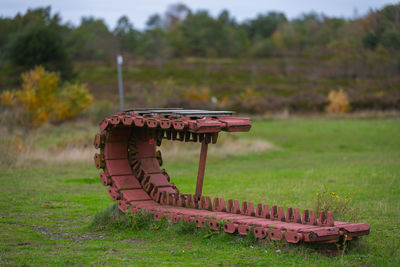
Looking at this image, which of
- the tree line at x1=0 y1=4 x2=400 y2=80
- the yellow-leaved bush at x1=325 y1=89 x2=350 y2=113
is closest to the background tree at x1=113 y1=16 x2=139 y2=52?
the tree line at x1=0 y1=4 x2=400 y2=80

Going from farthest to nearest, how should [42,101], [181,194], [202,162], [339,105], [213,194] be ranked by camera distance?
[339,105] → [42,101] → [213,194] → [181,194] → [202,162]

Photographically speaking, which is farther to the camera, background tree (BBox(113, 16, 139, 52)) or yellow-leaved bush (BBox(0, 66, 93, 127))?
background tree (BBox(113, 16, 139, 52))

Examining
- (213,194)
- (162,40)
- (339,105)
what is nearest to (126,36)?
(162,40)

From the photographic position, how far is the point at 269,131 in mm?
30703

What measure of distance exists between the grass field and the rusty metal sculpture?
0.84ft

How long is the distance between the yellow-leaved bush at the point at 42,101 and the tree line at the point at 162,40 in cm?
782

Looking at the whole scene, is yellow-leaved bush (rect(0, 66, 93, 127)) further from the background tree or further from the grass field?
the background tree

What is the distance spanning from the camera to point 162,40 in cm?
7981

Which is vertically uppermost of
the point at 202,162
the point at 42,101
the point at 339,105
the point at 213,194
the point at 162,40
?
the point at 162,40

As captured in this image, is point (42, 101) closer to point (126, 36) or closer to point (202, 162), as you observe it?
point (202, 162)

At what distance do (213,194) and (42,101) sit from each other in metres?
18.4

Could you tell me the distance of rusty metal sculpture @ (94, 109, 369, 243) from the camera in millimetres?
6191

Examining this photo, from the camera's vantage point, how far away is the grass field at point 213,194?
6098 mm

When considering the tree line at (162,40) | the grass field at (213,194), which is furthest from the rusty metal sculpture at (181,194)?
the tree line at (162,40)
